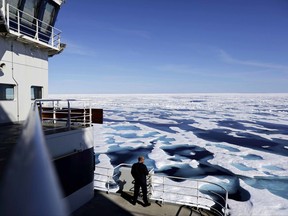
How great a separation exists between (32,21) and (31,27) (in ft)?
0.86

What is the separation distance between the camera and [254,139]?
25.6m

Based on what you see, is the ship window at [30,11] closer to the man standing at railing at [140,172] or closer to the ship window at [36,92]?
the ship window at [36,92]

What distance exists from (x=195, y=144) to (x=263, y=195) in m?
11.3

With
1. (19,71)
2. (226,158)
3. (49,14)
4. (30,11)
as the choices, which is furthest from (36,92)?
(226,158)

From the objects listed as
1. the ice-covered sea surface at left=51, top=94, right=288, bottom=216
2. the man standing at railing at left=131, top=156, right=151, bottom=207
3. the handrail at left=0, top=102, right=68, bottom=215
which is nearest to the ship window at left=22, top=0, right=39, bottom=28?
the man standing at railing at left=131, top=156, right=151, bottom=207

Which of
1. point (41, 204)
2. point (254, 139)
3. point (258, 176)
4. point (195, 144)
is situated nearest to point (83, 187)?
point (41, 204)

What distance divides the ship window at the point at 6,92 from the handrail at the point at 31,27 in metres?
1.99

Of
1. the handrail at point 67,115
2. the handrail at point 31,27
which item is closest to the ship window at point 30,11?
the handrail at point 31,27

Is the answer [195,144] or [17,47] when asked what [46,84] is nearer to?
[17,47]

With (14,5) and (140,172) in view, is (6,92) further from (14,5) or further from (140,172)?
(140,172)

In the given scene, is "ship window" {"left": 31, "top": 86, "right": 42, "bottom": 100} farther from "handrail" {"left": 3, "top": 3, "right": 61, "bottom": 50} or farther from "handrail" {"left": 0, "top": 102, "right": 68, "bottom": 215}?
"handrail" {"left": 0, "top": 102, "right": 68, "bottom": 215}

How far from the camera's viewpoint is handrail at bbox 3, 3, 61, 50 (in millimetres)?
9281

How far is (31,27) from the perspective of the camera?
412 inches

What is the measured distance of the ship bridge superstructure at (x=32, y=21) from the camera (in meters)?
8.68
